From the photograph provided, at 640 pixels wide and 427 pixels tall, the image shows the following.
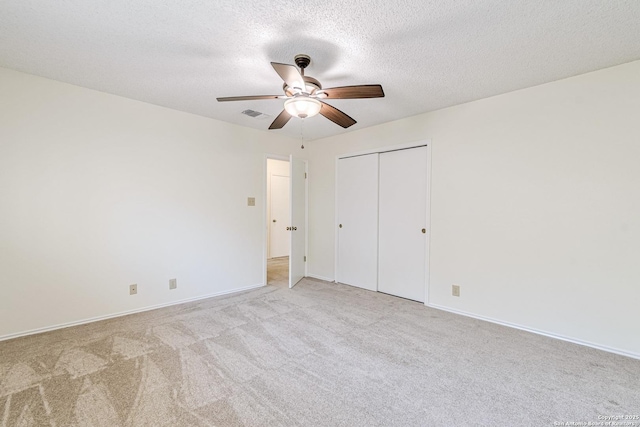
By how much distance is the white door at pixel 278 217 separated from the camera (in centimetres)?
667

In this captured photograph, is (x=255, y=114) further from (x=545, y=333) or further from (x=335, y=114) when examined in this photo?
(x=545, y=333)

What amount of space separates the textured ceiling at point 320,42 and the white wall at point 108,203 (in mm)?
433

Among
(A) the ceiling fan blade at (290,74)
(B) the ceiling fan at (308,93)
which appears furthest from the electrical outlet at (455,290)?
(A) the ceiling fan blade at (290,74)

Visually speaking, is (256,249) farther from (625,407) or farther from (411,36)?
(625,407)

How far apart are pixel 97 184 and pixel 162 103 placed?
115 centimetres

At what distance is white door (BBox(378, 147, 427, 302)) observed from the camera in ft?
11.9

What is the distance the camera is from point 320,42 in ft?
6.72

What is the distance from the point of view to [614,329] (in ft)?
7.75

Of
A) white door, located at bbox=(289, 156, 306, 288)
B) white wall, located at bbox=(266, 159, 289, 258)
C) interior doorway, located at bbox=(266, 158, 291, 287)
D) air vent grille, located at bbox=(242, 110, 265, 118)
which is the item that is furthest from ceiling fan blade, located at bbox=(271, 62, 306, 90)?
white wall, located at bbox=(266, 159, 289, 258)

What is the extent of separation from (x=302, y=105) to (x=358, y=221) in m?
2.51

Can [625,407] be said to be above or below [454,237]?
below

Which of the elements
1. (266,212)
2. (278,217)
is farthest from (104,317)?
(278,217)

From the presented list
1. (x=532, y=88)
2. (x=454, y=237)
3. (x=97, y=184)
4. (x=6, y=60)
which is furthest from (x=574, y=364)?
(x=6, y=60)

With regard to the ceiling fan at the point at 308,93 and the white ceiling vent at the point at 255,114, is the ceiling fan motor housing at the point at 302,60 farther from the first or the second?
the white ceiling vent at the point at 255,114
